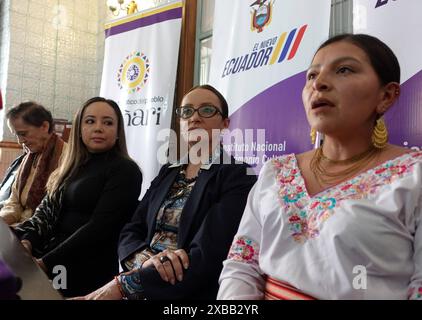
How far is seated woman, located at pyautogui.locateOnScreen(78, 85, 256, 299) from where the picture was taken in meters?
1.25

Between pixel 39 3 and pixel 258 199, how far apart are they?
4.54m

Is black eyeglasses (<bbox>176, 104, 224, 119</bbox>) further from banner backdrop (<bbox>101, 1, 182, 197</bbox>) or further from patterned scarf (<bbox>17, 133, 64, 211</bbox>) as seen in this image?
banner backdrop (<bbox>101, 1, 182, 197</bbox>)

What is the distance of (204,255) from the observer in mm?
1264

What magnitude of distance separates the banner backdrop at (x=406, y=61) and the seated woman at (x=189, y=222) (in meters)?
0.65

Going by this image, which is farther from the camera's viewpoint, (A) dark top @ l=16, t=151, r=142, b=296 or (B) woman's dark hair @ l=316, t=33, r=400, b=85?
(A) dark top @ l=16, t=151, r=142, b=296

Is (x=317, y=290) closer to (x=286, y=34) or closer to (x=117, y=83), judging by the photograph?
(x=286, y=34)

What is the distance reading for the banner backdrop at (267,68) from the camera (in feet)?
6.66

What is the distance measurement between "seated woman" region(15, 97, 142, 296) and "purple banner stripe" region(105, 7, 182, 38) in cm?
149

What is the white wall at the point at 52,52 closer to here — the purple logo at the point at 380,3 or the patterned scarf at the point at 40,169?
the patterned scarf at the point at 40,169

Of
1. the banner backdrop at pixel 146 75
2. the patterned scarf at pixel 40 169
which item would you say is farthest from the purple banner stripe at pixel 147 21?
the patterned scarf at pixel 40 169

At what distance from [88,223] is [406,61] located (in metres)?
1.52

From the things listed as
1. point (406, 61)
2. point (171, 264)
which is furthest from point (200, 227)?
point (406, 61)

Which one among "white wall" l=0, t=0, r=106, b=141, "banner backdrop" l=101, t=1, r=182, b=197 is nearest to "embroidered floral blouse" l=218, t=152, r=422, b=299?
"banner backdrop" l=101, t=1, r=182, b=197

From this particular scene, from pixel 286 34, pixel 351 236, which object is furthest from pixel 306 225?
pixel 286 34
